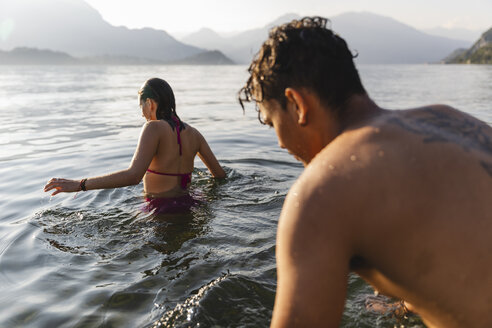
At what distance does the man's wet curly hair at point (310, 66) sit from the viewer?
5.69 feet

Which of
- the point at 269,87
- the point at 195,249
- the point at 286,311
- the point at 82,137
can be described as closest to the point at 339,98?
the point at 269,87

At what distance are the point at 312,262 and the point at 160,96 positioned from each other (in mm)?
3976

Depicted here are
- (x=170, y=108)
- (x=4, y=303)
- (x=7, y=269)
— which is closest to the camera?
(x=4, y=303)

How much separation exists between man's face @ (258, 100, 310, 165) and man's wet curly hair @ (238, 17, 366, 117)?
42mm

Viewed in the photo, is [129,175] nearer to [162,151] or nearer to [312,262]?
[162,151]

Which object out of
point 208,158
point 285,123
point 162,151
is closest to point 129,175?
point 162,151

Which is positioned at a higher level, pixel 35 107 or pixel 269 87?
pixel 269 87

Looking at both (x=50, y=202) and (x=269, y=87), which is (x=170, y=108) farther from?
(x=269, y=87)

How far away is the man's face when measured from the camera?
1859 millimetres

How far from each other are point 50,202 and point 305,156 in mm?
5187

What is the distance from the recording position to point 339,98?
5.79 ft

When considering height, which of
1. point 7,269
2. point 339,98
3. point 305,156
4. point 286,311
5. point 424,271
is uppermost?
point 339,98

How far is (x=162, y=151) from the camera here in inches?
198

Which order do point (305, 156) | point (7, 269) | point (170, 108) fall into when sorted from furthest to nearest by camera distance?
point (170, 108), point (7, 269), point (305, 156)
